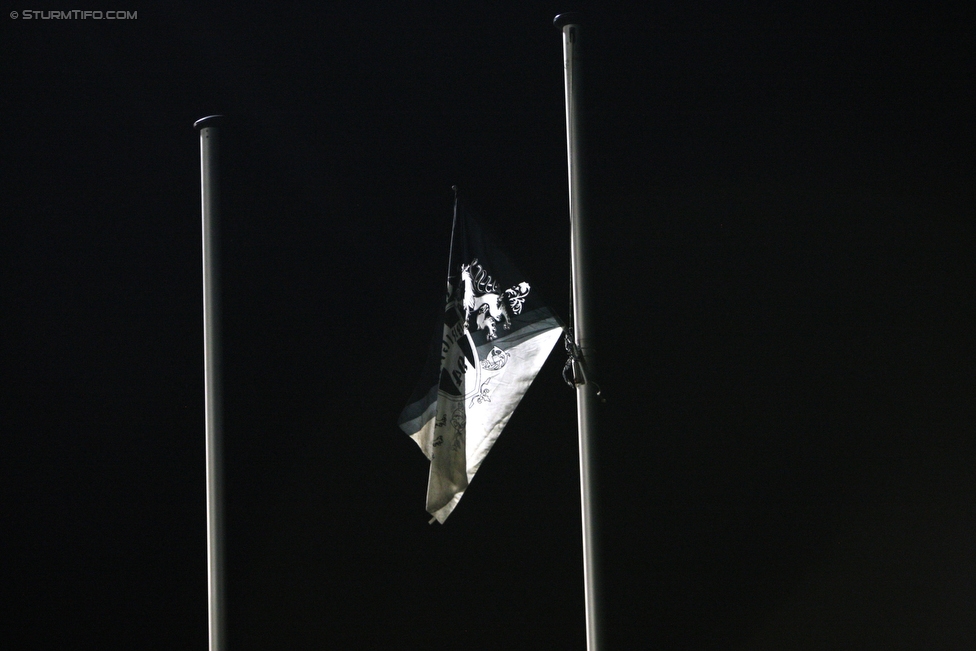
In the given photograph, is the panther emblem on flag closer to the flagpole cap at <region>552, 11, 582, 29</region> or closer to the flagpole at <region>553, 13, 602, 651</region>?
the flagpole at <region>553, 13, 602, 651</region>

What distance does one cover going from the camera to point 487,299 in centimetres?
356

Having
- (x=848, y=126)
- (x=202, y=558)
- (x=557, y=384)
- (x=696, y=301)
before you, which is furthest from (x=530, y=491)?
(x=848, y=126)

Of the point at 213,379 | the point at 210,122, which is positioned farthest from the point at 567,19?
the point at 213,379

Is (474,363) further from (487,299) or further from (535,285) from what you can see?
(535,285)

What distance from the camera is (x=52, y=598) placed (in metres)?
4.18

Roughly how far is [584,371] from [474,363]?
482 mm

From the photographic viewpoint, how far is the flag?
3.41 m

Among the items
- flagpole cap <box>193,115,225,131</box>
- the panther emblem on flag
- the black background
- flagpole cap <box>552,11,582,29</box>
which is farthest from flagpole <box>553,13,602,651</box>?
flagpole cap <box>193,115,225,131</box>

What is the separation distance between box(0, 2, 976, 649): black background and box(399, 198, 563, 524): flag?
698mm

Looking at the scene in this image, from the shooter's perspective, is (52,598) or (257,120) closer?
(52,598)

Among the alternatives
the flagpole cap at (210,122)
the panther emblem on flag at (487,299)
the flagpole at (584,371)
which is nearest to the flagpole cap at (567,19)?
the flagpole at (584,371)

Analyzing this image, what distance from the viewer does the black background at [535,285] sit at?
423 cm

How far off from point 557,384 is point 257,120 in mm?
1916

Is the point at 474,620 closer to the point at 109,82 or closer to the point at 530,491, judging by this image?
the point at 530,491
